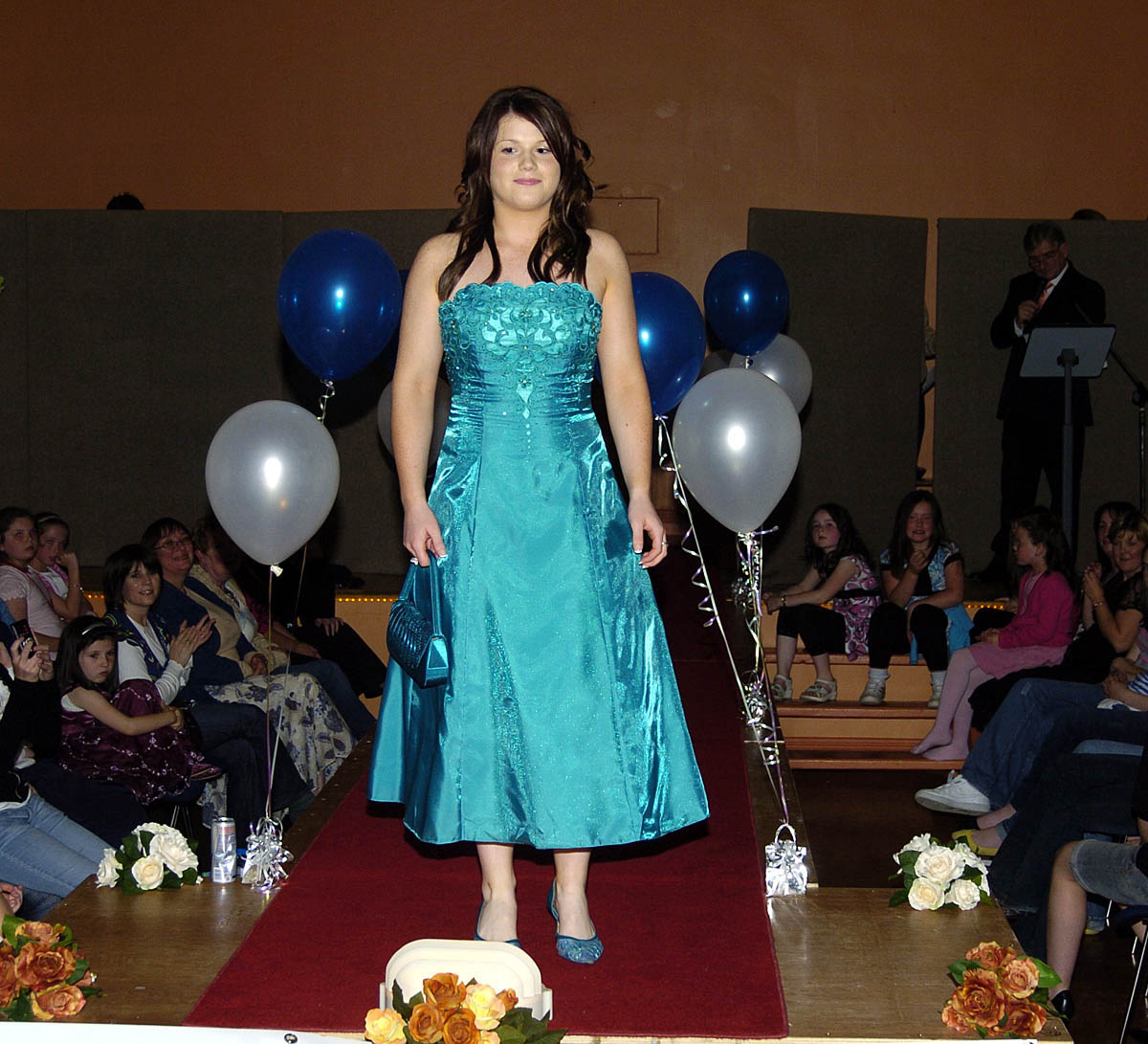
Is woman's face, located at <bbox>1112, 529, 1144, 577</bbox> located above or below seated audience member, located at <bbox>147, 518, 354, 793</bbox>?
above

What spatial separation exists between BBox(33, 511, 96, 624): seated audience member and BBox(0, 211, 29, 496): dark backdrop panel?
2035 mm

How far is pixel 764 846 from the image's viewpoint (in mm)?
3395

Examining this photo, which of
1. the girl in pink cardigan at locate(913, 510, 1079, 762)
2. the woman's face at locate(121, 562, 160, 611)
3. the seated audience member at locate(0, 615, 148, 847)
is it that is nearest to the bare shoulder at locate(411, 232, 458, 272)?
the seated audience member at locate(0, 615, 148, 847)

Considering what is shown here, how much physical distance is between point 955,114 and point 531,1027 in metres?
7.87

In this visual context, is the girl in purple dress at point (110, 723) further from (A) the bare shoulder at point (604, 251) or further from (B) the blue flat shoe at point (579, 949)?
(A) the bare shoulder at point (604, 251)

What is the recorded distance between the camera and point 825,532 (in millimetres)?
6520

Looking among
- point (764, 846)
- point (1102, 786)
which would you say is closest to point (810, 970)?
point (764, 846)

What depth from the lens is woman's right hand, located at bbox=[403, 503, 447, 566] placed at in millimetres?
2639

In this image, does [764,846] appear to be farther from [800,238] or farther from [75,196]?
[75,196]

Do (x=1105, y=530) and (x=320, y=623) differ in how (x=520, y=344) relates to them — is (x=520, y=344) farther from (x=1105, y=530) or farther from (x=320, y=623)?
(x=320, y=623)

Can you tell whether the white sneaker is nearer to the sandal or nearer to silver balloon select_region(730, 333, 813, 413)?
the sandal

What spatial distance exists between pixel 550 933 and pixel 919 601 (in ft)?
12.4

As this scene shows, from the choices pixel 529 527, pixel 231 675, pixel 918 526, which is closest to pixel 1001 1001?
pixel 529 527

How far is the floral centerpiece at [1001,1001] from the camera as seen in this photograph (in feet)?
8.05
